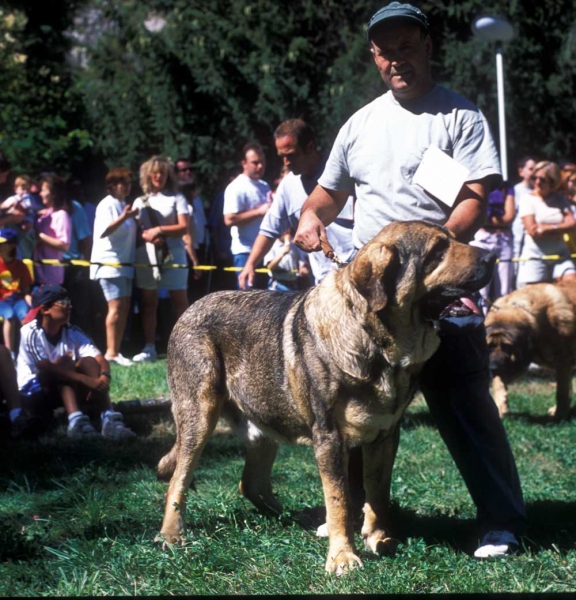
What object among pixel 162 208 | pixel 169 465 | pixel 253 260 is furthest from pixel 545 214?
pixel 169 465

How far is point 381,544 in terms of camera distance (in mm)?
4387

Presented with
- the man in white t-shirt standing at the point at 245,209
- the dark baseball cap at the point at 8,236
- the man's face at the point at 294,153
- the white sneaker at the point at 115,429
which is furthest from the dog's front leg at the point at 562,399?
the dark baseball cap at the point at 8,236

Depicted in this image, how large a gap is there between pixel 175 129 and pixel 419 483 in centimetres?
1280

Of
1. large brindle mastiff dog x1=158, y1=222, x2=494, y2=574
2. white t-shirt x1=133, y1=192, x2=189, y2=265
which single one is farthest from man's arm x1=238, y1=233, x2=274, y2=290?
white t-shirt x1=133, y1=192, x2=189, y2=265

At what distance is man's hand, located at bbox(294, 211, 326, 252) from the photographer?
450 cm

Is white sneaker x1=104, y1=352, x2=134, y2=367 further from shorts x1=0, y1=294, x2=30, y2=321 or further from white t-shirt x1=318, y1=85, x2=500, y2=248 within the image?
white t-shirt x1=318, y1=85, x2=500, y2=248

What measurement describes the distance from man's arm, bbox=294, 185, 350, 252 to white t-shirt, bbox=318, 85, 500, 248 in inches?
9.7

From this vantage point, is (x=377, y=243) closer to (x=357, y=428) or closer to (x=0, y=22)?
(x=357, y=428)

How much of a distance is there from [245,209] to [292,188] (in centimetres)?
296

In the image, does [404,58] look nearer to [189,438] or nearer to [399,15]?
[399,15]

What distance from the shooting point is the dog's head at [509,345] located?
8.27 m

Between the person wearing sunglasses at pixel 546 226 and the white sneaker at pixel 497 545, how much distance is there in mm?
6708

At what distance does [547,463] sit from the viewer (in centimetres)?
652

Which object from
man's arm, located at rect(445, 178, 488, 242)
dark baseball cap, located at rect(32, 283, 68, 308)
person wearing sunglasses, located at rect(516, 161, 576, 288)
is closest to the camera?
man's arm, located at rect(445, 178, 488, 242)
